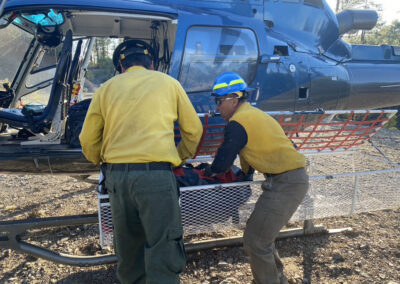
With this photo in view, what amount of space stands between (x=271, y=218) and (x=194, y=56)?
1.78m

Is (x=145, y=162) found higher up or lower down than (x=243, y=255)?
higher up

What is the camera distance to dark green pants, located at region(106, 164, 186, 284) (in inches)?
81.0

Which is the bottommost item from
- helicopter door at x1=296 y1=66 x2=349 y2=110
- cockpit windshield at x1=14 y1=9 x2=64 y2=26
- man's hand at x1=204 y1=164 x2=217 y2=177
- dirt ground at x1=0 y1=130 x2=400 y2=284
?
dirt ground at x1=0 y1=130 x2=400 y2=284

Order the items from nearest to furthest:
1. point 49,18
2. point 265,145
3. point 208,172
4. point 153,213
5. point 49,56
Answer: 1. point 153,213
2. point 265,145
3. point 208,172
4. point 49,18
5. point 49,56


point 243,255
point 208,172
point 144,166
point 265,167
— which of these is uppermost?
point 144,166

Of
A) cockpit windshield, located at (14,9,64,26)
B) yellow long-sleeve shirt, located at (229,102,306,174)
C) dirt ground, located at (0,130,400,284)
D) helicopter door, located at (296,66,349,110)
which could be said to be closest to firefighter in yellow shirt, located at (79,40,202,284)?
yellow long-sleeve shirt, located at (229,102,306,174)

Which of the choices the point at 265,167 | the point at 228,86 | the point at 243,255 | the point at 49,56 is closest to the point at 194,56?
the point at 228,86

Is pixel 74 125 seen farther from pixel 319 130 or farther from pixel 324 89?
pixel 324 89

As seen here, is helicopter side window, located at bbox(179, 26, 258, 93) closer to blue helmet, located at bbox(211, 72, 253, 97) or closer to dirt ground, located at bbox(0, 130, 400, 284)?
blue helmet, located at bbox(211, 72, 253, 97)

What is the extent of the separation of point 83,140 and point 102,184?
462 millimetres

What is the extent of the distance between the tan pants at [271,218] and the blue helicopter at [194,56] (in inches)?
47.1

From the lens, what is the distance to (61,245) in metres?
3.64

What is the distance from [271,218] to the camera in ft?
8.45

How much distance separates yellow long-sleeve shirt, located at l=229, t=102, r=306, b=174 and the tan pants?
9 cm
